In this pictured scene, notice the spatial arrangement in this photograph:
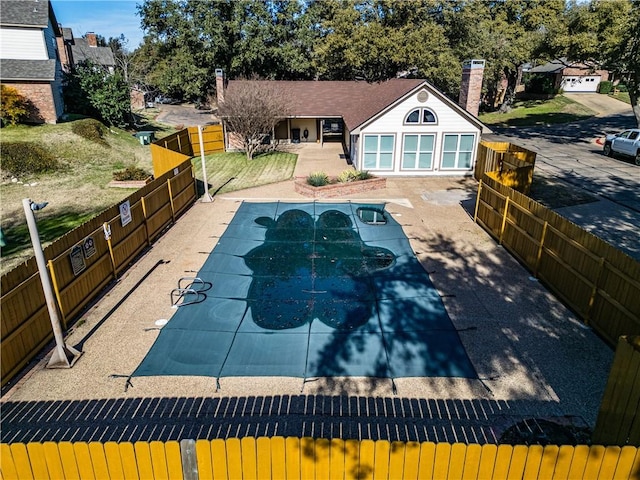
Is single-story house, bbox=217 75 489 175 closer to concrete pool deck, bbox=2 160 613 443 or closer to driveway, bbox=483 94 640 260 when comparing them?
driveway, bbox=483 94 640 260

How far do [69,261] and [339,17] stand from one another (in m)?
33.4

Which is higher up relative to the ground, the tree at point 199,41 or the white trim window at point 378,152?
the tree at point 199,41

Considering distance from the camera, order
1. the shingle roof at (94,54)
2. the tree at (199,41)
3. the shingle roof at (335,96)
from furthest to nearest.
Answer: the shingle roof at (94,54), the tree at (199,41), the shingle roof at (335,96)

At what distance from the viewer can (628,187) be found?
67.9 feet

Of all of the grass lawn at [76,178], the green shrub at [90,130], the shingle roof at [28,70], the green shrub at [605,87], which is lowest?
the grass lawn at [76,178]

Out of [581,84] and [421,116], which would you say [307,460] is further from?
[581,84]

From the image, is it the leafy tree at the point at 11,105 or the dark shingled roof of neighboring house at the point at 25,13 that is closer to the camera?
the leafy tree at the point at 11,105

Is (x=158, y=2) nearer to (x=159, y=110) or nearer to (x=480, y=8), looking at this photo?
(x=159, y=110)

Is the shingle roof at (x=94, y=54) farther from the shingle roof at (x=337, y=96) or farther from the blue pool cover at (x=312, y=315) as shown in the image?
the blue pool cover at (x=312, y=315)

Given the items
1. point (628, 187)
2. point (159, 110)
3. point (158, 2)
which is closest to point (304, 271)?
point (628, 187)

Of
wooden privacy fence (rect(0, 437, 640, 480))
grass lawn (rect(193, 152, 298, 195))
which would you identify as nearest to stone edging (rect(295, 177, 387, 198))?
grass lawn (rect(193, 152, 298, 195))

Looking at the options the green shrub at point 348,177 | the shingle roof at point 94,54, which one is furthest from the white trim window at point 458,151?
the shingle roof at point 94,54

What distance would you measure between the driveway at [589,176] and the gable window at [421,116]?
6.17 metres

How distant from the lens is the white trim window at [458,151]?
23953 mm
